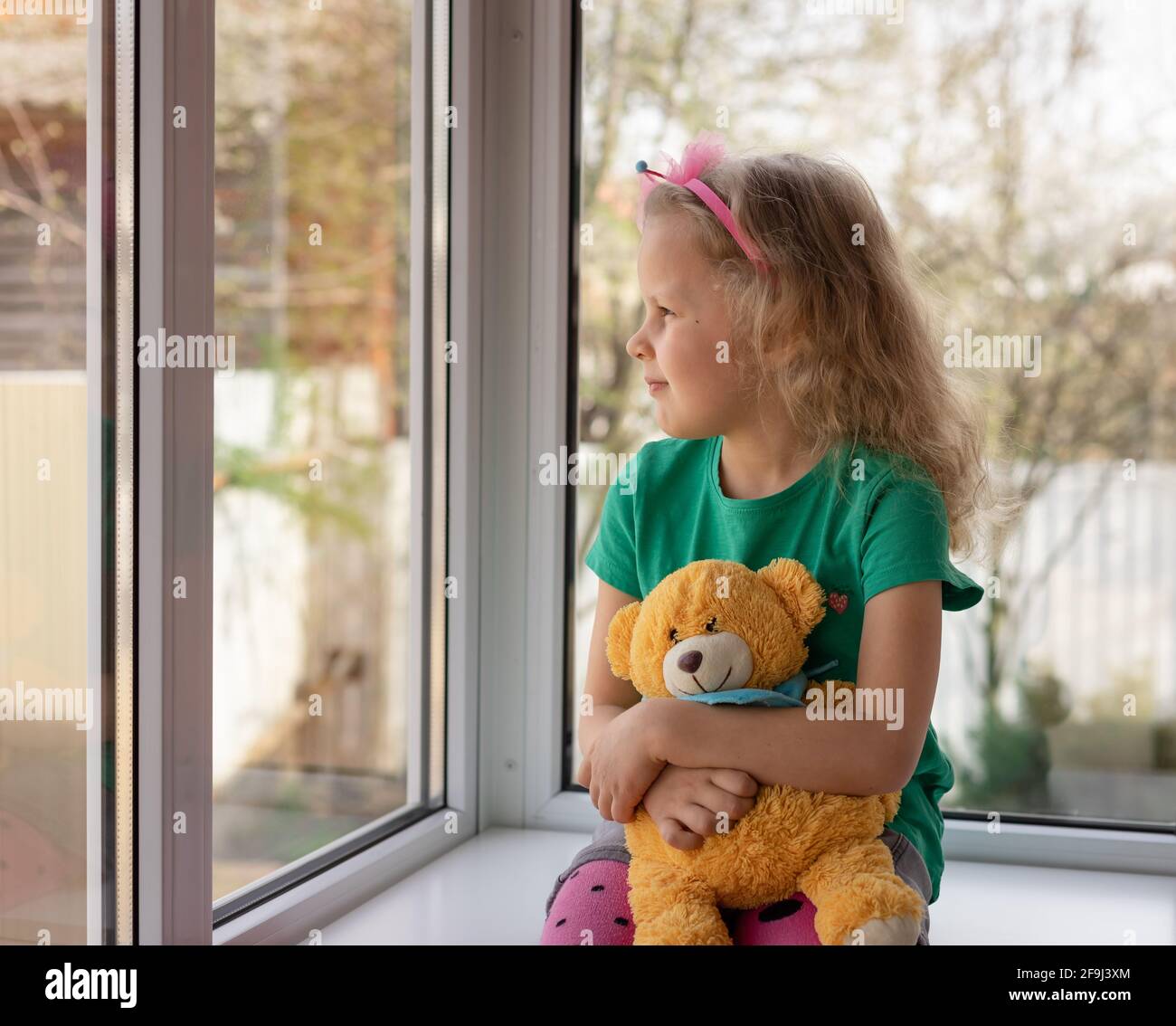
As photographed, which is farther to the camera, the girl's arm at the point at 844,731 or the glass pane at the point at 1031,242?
the glass pane at the point at 1031,242

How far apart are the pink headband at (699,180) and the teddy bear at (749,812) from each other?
0.96 feet

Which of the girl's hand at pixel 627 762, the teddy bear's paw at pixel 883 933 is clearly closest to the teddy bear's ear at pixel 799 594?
the girl's hand at pixel 627 762

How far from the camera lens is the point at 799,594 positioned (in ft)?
3.05

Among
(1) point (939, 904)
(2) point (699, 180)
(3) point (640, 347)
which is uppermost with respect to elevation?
(2) point (699, 180)

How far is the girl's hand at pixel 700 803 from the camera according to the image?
2.92 feet

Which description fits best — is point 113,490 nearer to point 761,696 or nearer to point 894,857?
point 761,696

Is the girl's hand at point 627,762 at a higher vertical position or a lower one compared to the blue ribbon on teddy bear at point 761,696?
lower

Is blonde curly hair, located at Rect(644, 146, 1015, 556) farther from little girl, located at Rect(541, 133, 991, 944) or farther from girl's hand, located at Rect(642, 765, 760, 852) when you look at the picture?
girl's hand, located at Rect(642, 765, 760, 852)

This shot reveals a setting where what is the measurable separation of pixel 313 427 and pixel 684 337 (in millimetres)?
1397

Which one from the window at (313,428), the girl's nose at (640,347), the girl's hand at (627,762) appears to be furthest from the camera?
the window at (313,428)

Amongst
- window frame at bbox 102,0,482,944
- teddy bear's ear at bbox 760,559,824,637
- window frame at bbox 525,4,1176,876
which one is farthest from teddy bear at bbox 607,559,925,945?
window frame at bbox 525,4,1176,876

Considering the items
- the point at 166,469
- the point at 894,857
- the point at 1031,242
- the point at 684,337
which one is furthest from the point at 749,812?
the point at 1031,242

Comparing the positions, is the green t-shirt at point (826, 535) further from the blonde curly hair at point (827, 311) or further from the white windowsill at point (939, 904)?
the white windowsill at point (939, 904)
